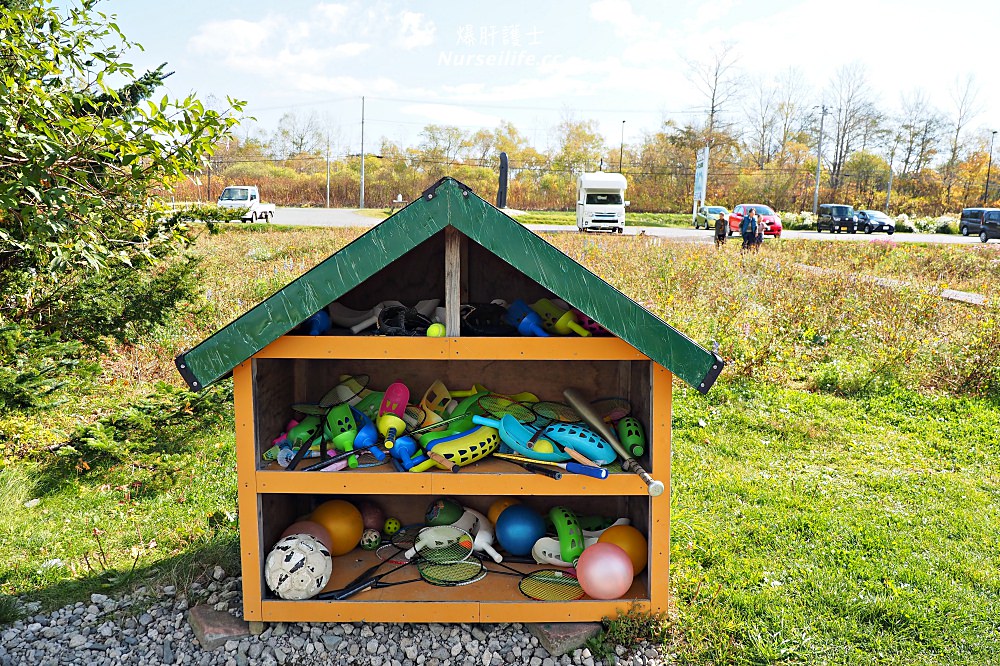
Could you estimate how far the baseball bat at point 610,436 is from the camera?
11.0 ft

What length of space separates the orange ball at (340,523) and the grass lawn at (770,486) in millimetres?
641

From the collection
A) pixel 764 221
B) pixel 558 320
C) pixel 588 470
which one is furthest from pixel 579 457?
pixel 764 221

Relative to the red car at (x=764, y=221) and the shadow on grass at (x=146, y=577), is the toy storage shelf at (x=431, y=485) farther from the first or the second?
the red car at (x=764, y=221)

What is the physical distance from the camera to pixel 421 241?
310 centimetres

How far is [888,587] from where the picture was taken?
4.06 metres

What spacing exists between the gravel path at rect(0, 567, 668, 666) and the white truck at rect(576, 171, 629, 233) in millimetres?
24246

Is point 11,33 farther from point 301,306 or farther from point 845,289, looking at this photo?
point 845,289

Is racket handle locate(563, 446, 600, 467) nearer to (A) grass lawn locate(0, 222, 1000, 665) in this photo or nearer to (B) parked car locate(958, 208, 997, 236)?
(A) grass lawn locate(0, 222, 1000, 665)

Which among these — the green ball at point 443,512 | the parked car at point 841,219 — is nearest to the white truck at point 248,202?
the green ball at point 443,512

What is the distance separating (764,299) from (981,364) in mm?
3597

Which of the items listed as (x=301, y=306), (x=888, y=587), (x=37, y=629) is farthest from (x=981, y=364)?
(x=37, y=629)

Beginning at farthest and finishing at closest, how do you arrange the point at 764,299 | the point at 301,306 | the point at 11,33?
1. the point at 764,299
2. the point at 11,33
3. the point at 301,306

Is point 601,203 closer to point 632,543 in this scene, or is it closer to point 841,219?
point 841,219

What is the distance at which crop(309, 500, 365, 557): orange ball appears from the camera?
4168 mm
